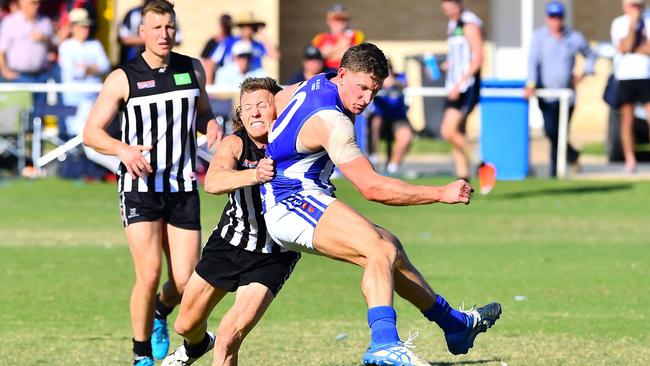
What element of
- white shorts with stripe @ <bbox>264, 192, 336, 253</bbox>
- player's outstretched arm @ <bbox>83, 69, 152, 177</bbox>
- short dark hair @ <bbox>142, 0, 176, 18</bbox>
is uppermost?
short dark hair @ <bbox>142, 0, 176, 18</bbox>

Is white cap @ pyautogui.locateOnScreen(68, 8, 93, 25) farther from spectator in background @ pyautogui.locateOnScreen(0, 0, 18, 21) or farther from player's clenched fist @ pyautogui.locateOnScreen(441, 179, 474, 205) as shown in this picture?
player's clenched fist @ pyautogui.locateOnScreen(441, 179, 474, 205)

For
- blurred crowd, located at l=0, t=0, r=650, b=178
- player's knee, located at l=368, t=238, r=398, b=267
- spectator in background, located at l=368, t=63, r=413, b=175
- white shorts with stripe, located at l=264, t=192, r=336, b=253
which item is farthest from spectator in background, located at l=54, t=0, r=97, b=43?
player's knee, located at l=368, t=238, r=398, b=267

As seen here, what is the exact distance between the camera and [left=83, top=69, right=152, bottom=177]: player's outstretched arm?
8.13 m

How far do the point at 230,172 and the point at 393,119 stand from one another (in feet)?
42.4

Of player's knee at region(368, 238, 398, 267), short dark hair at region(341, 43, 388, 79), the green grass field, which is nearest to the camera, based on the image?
player's knee at region(368, 238, 398, 267)

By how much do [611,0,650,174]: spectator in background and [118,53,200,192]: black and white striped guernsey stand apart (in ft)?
38.4

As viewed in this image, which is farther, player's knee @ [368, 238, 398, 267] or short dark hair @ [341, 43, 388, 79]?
short dark hair @ [341, 43, 388, 79]

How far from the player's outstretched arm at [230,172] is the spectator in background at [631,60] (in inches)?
494

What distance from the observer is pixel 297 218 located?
6930 millimetres

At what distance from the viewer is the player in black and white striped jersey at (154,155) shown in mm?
8242

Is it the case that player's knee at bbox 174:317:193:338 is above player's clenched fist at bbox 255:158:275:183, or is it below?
below

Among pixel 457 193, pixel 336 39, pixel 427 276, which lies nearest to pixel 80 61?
pixel 336 39

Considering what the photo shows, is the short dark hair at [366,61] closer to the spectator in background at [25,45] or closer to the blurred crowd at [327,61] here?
the blurred crowd at [327,61]

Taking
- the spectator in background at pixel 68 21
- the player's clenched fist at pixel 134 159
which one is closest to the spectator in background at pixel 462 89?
the spectator in background at pixel 68 21
